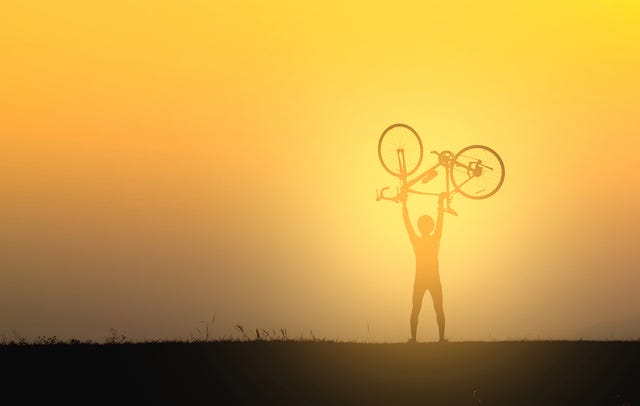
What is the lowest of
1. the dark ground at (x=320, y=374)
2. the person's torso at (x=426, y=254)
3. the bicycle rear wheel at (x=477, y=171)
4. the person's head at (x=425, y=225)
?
the dark ground at (x=320, y=374)

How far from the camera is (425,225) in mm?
26781

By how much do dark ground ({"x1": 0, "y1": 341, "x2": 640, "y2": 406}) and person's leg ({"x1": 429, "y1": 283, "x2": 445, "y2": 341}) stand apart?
156cm

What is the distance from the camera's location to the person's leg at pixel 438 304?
26.9 m

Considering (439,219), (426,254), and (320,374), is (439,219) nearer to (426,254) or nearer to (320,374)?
(426,254)

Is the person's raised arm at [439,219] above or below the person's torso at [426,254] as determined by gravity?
above

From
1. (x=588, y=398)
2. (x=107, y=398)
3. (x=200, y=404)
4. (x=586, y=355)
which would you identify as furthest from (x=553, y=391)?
(x=107, y=398)

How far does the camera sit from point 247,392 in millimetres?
21703

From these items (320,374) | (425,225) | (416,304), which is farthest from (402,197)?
(320,374)

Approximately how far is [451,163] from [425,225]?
9.13ft

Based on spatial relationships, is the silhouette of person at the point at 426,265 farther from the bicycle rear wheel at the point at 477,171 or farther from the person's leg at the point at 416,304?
the bicycle rear wheel at the point at 477,171

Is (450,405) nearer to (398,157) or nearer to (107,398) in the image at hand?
(107,398)

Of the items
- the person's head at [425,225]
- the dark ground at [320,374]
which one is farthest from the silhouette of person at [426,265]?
the dark ground at [320,374]

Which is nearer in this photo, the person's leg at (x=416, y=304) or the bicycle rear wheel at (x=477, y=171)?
the person's leg at (x=416, y=304)

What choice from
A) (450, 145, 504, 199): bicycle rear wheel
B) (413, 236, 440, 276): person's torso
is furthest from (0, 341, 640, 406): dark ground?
(450, 145, 504, 199): bicycle rear wheel
